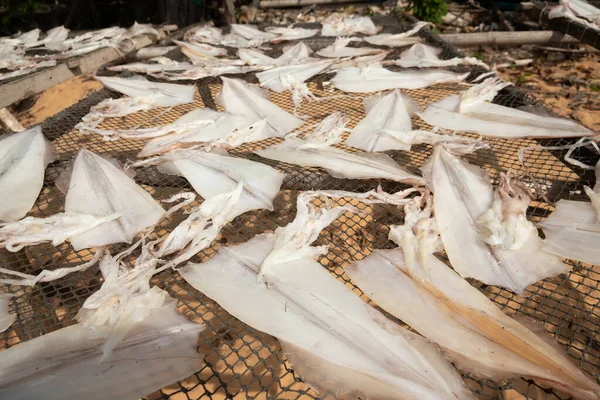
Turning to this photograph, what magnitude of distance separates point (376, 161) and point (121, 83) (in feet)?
7.31

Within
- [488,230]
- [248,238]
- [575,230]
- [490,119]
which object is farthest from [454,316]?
[490,119]

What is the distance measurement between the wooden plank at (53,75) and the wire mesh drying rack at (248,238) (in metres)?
0.52

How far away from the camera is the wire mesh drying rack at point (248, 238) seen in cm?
128

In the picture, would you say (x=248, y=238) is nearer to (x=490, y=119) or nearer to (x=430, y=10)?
(x=490, y=119)

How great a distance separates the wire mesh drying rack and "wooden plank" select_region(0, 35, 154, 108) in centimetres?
52

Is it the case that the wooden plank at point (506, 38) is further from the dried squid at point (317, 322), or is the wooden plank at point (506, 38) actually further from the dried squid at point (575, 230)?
the dried squid at point (317, 322)

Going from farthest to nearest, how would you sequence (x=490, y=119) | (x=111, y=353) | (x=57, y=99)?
(x=57, y=99) < (x=490, y=119) < (x=111, y=353)

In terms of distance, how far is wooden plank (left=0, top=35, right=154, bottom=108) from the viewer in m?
2.71

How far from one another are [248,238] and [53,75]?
8.12ft

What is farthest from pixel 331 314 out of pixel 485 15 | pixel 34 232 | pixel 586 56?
pixel 485 15

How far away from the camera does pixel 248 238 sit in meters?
2.04

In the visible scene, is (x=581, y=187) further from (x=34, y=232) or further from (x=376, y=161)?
(x=34, y=232)

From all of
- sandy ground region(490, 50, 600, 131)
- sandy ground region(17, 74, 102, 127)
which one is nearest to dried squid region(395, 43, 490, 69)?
sandy ground region(490, 50, 600, 131)

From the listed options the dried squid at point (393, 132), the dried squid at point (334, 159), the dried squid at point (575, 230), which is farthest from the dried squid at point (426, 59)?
the dried squid at point (575, 230)
